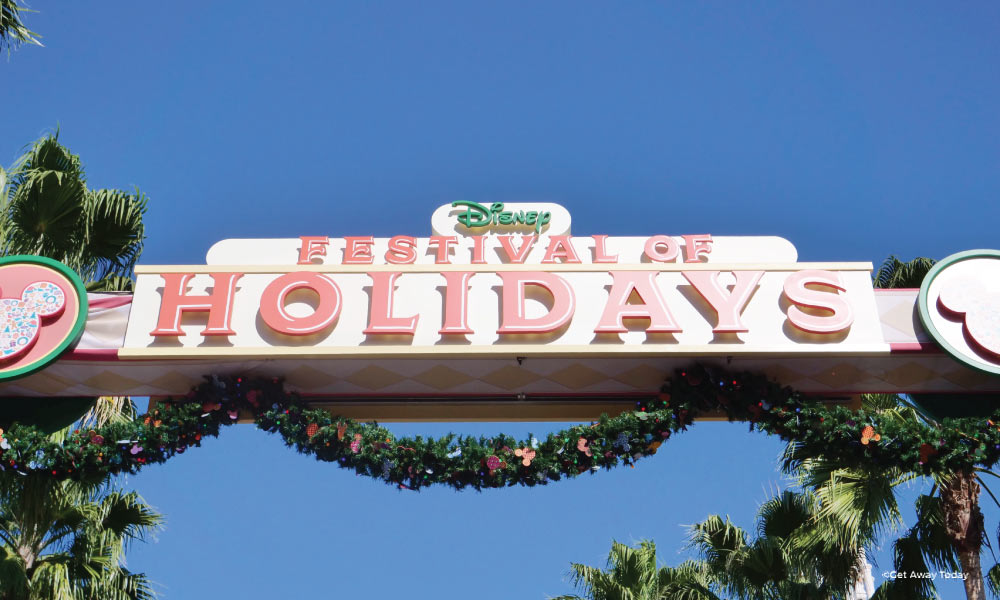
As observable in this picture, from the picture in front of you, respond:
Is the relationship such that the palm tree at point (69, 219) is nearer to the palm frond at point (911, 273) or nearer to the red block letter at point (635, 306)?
the red block letter at point (635, 306)

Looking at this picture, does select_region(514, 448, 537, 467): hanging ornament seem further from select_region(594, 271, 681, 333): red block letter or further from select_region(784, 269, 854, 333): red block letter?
select_region(784, 269, 854, 333): red block letter

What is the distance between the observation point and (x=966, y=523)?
38.2 ft

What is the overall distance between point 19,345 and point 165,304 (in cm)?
139

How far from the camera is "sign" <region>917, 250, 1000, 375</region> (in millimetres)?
9867

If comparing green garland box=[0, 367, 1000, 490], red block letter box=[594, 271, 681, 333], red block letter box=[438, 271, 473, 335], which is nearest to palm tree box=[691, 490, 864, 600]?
green garland box=[0, 367, 1000, 490]

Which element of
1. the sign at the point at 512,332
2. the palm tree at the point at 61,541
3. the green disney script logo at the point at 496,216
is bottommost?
the palm tree at the point at 61,541

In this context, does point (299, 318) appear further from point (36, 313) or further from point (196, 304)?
point (36, 313)

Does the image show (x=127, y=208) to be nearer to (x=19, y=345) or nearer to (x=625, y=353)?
(x=19, y=345)

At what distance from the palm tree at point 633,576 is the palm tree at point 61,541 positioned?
722cm

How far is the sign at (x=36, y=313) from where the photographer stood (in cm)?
988

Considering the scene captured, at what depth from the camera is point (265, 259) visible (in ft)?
→ 38.4

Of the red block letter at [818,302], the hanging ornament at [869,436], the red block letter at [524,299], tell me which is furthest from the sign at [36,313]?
the hanging ornament at [869,436]

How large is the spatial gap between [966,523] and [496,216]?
6340mm

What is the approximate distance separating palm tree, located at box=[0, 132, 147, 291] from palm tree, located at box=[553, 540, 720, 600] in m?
8.61
